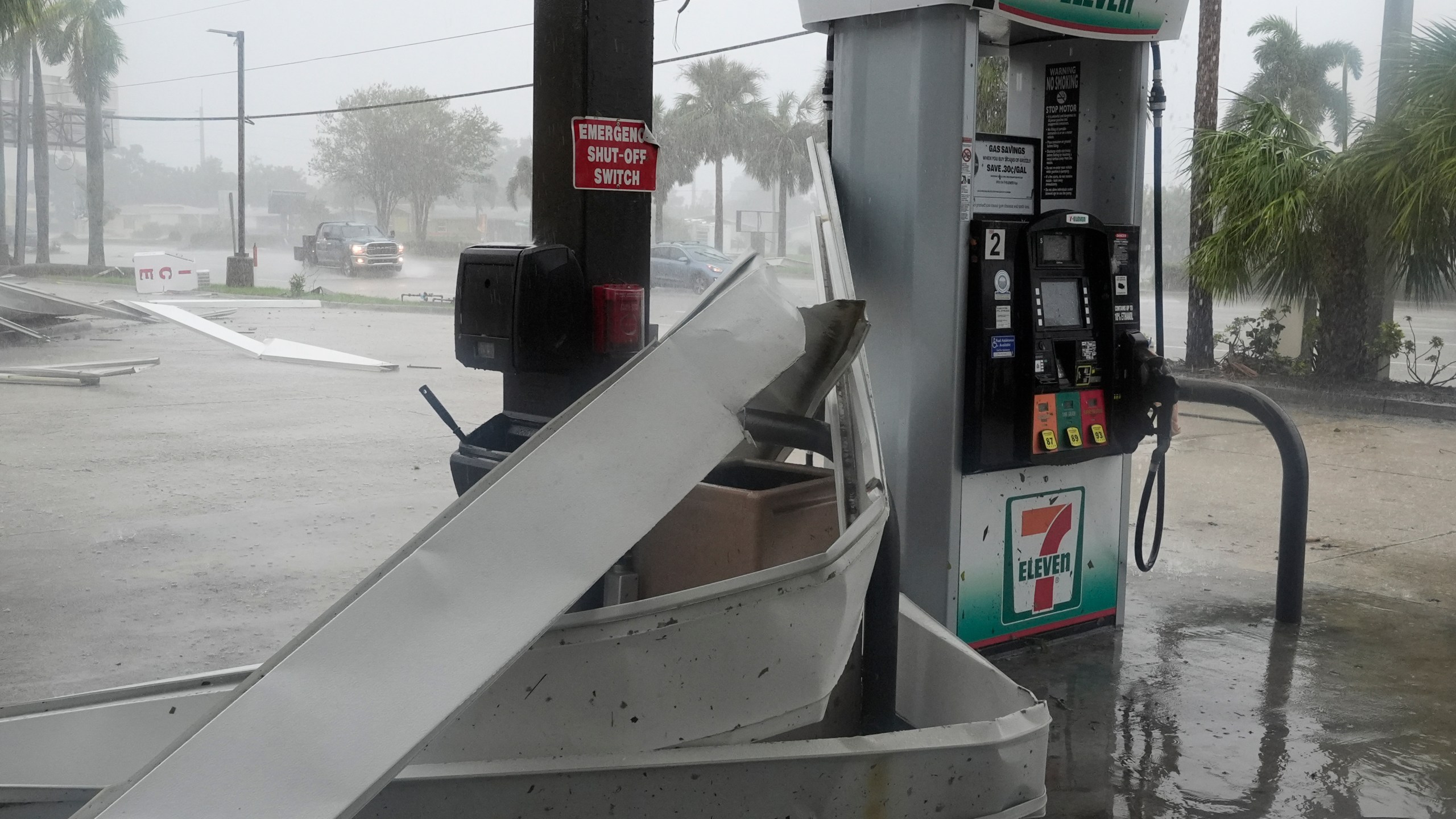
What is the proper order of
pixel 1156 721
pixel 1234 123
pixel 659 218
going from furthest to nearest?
pixel 659 218
pixel 1234 123
pixel 1156 721

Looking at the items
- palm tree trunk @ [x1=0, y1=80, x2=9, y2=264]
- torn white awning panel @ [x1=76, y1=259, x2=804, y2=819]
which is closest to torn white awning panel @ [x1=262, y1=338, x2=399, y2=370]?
torn white awning panel @ [x1=76, y1=259, x2=804, y2=819]

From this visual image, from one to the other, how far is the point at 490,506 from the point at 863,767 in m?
0.95

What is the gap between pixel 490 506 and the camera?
2010 millimetres

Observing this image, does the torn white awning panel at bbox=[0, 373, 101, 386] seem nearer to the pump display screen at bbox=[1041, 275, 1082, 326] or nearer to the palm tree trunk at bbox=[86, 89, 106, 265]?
the pump display screen at bbox=[1041, 275, 1082, 326]

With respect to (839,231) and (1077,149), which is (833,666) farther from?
(1077,149)

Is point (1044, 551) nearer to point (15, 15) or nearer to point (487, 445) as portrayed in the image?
point (487, 445)

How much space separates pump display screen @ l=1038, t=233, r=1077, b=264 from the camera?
4250 mm

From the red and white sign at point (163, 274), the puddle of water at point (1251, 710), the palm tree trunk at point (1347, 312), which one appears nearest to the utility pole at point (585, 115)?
the puddle of water at point (1251, 710)

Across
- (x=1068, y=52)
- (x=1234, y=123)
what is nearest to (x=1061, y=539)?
(x=1068, y=52)

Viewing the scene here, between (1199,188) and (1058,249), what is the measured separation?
1037cm

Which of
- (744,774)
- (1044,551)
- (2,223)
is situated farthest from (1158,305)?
(2,223)

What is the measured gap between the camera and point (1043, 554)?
14.6ft

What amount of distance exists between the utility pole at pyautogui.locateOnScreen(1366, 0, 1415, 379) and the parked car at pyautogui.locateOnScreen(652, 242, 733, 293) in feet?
43.4

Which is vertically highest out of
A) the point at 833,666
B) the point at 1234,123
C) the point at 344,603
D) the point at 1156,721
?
the point at 1234,123
